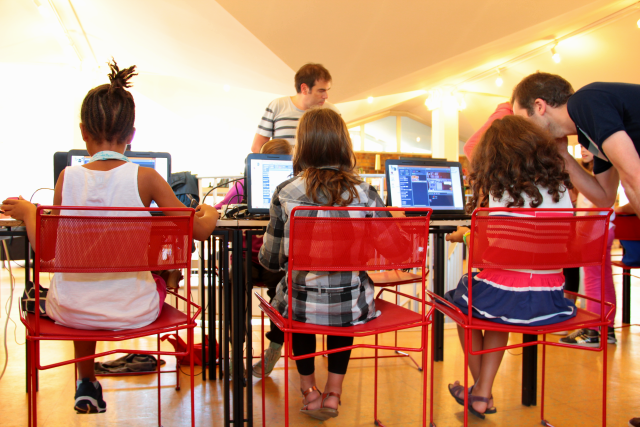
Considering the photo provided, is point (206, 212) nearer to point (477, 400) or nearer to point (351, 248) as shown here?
point (351, 248)

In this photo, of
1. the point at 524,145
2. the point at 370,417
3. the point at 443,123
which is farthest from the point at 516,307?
the point at 443,123

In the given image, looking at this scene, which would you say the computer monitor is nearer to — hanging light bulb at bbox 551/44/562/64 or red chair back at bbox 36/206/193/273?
red chair back at bbox 36/206/193/273

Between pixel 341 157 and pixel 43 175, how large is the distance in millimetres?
8846

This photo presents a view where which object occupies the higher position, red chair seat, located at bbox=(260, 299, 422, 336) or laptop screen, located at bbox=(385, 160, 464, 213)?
laptop screen, located at bbox=(385, 160, 464, 213)

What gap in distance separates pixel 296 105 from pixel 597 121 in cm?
160

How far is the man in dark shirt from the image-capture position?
4.37 feet

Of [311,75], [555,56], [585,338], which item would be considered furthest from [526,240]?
[555,56]

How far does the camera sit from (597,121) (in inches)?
54.1

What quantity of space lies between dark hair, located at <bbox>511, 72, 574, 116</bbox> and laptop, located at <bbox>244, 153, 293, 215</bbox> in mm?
982

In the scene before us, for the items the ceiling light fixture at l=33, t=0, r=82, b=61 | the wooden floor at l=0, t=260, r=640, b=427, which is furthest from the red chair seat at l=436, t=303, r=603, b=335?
the ceiling light fixture at l=33, t=0, r=82, b=61

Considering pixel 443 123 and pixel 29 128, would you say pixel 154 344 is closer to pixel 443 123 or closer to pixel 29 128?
pixel 443 123

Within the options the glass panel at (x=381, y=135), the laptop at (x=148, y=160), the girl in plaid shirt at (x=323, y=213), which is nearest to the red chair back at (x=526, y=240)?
the girl in plaid shirt at (x=323, y=213)

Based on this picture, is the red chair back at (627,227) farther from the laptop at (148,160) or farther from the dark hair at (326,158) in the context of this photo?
the laptop at (148,160)

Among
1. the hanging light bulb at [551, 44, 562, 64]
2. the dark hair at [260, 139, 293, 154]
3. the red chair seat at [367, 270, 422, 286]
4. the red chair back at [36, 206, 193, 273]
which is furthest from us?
the hanging light bulb at [551, 44, 562, 64]
